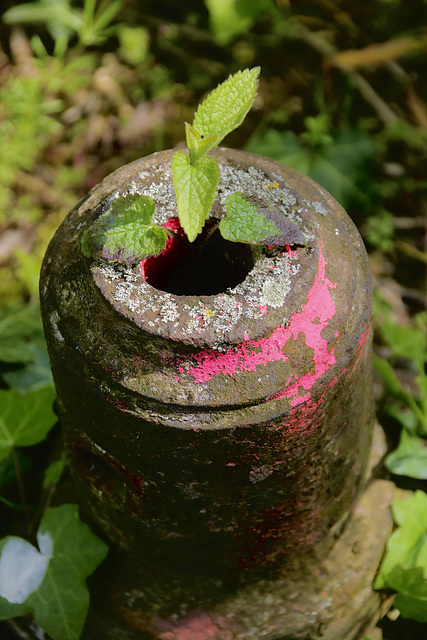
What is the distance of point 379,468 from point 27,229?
2189 mm

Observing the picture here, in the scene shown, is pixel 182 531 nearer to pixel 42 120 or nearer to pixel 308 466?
pixel 308 466

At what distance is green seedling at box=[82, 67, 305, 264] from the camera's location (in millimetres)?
1016

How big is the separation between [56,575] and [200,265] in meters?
0.82

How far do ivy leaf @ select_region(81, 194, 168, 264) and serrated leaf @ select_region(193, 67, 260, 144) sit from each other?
0.17 metres

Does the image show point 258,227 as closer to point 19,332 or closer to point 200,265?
point 200,265

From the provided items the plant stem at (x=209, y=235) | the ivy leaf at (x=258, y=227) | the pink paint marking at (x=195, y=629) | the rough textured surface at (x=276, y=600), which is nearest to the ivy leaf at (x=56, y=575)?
the rough textured surface at (x=276, y=600)

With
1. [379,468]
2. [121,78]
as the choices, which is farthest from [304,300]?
[121,78]

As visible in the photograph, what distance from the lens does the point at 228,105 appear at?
106 cm

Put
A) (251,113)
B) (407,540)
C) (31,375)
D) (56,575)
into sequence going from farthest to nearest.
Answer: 1. (251,113)
2. (31,375)
3. (407,540)
4. (56,575)

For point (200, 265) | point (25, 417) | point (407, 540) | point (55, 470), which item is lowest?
point (407, 540)

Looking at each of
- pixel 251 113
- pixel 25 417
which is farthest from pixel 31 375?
pixel 251 113

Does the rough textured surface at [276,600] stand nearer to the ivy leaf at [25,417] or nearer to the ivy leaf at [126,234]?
the ivy leaf at [25,417]

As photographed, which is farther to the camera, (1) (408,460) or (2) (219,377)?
(1) (408,460)

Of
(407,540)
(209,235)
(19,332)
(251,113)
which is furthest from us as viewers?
(251,113)
